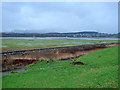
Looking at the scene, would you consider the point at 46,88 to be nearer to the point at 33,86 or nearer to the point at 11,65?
the point at 33,86

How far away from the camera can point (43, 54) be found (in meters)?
37.5

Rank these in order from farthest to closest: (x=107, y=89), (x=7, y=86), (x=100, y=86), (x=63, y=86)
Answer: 1. (x=7, y=86)
2. (x=63, y=86)
3. (x=100, y=86)
4. (x=107, y=89)

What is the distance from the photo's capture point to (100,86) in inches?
434

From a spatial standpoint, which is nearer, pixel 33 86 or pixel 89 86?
pixel 89 86

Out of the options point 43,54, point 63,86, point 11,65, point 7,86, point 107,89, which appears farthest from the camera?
point 43,54

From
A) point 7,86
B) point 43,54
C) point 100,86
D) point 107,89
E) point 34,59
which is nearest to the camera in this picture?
point 107,89

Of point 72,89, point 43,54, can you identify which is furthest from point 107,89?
point 43,54

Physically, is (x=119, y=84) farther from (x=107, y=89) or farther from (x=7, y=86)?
(x=7, y=86)

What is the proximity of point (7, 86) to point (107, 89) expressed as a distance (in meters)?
11.6

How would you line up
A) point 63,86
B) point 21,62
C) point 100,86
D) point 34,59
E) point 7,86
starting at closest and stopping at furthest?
point 100,86 < point 63,86 < point 7,86 < point 21,62 < point 34,59

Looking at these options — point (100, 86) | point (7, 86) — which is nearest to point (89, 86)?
point (100, 86)

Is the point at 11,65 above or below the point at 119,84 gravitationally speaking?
below

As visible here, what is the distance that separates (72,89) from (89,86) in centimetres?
190

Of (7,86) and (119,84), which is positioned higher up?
(119,84)
